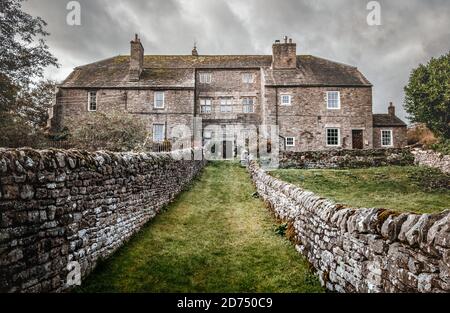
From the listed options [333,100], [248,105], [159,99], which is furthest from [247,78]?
[159,99]

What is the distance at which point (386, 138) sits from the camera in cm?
3114

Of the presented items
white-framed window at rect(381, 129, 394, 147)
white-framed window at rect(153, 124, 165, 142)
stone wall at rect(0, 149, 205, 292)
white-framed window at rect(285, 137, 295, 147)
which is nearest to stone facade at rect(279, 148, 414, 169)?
white-framed window at rect(285, 137, 295, 147)

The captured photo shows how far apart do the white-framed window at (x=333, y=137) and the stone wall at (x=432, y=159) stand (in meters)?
9.32

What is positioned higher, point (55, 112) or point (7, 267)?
point (55, 112)

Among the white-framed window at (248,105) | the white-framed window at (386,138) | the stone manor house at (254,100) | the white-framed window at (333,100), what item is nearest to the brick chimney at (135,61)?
the stone manor house at (254,100)

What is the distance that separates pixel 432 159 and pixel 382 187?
863cm

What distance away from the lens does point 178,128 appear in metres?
31.7

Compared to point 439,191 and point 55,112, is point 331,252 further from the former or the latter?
point 55,112

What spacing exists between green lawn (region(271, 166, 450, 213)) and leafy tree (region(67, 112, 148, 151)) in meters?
11.9

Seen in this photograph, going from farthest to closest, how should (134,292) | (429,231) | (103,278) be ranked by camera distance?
(103,278) → (134,292) → (429,231)
